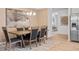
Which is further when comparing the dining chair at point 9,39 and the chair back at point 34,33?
the chair back at point 34,33

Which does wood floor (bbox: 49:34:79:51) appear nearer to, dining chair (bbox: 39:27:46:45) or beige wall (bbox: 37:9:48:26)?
dining chair (bbox: 39:27:46:45)

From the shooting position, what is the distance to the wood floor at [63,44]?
2.34 metres

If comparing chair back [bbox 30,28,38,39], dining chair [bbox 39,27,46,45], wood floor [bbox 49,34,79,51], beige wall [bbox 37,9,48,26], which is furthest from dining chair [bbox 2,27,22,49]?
wood floor [bbox 49,34,79,51]

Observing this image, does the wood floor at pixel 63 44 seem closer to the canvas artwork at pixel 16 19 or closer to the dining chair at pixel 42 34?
the dining chair at pixel 42 34

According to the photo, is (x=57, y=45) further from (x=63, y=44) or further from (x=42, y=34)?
(x=42, y=34)

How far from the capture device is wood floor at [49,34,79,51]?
234 centimetres

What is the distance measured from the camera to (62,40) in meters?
2.34

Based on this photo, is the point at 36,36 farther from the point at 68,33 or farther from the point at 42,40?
the point at 68,33

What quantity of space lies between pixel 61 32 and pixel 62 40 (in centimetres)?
16

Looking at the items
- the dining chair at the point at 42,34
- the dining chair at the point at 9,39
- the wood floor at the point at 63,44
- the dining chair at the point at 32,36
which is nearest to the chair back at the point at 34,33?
the dining chair at the point at 32,36
